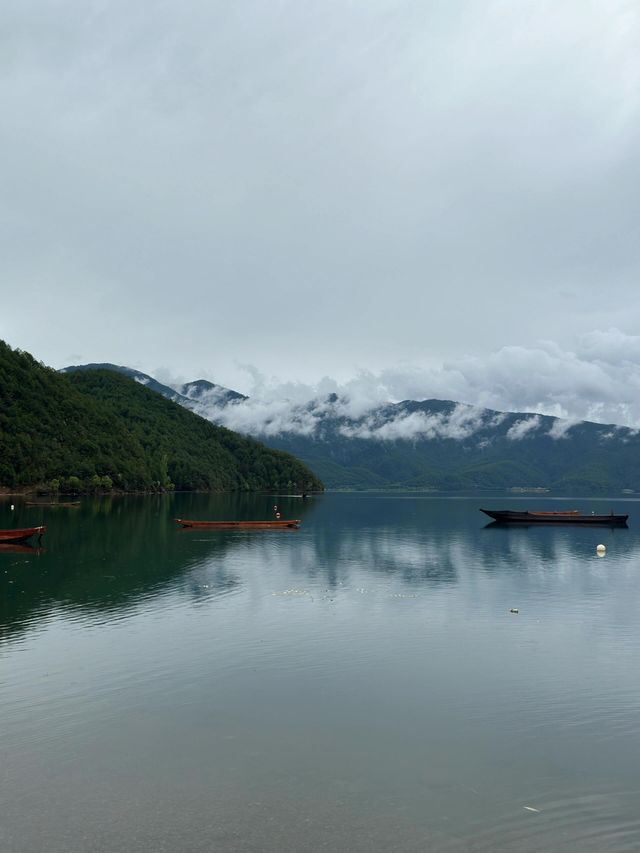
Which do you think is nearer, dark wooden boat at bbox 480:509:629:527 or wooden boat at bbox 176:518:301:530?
wooden boat at bbox 176:518:301:530

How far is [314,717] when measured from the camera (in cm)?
2933

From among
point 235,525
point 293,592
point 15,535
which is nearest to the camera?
point 293,592

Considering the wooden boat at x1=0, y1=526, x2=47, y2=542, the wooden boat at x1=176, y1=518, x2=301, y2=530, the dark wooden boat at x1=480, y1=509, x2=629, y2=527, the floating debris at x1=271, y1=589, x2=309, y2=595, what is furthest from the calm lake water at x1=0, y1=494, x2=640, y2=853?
the dark wooden boat at x1=480, y1=509, x2=629, y2=527

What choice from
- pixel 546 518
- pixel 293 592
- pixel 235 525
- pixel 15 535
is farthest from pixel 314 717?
pixel 546 518

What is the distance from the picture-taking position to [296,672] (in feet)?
122

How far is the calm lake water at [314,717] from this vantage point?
1977cm

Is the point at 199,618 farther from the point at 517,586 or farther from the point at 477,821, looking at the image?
the point at 517,586


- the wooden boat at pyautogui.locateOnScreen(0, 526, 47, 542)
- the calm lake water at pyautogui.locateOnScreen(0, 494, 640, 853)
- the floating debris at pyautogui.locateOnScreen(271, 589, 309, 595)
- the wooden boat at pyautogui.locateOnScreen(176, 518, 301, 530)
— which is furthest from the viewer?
the wooden boat at pyautogui.locateOnScreen(176, 518, 301, 530)

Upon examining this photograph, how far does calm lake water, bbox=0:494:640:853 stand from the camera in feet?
64.8

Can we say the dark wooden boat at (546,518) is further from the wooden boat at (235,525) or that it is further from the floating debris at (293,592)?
the floating debris at (293,592)

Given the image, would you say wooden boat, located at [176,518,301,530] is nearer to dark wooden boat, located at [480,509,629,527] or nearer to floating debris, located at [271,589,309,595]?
dark wooden boat, located at [480,509,629,527]

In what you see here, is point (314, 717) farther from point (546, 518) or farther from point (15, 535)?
point (546, 518)

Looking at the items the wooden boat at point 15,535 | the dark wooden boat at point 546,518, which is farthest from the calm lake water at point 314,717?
the dark wooden boat at point 546,518

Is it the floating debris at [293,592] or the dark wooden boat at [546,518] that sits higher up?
the floating debris at [293,592]
